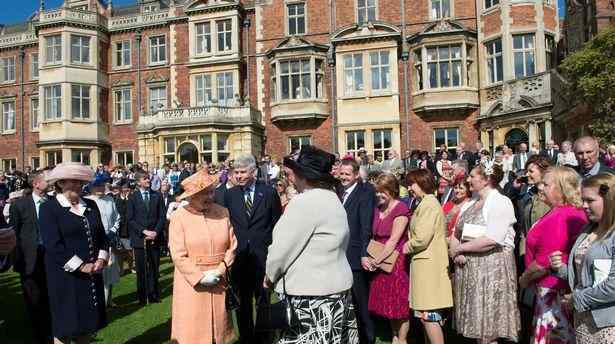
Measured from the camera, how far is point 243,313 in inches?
230

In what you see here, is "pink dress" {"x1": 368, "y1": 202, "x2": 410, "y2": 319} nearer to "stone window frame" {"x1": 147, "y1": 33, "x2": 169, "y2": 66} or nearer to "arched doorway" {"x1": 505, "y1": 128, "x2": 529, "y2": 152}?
"arched doorway" {"x1": 505, "y1": 128, "x2": 529, "y2": 152}

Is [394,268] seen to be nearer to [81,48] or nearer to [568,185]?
[568,185]

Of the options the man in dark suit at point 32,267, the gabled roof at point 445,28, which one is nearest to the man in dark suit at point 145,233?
the man in dark suit at point 32,267

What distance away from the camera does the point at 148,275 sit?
27.5 ft

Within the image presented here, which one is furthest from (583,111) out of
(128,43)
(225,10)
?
(128,43)

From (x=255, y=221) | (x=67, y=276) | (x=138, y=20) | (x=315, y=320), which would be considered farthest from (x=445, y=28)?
(x=315, y=320)

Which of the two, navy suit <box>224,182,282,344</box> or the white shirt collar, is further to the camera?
navy suit <box>224,182,282,344</box>

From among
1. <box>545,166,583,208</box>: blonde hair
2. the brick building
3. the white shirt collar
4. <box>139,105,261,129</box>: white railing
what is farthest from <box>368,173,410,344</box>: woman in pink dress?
<box>139,105,261,129</box>: white railing

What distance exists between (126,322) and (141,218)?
1.87 meters

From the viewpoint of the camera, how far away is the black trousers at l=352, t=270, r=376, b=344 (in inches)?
219

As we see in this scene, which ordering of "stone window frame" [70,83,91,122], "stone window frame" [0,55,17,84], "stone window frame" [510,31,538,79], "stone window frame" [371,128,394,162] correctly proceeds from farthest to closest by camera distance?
1. "stone window frame" [0,55,17,84]
2. "stone window frame" [70,83,91,122]
3. "stone window frame" [371,128,394,162]
4. "stone window frame" [510,31,538,79]

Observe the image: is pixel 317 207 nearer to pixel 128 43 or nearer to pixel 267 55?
pixel 267 55

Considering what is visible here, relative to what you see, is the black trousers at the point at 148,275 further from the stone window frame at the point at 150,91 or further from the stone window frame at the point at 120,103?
the stone window frame at the point at 120,103

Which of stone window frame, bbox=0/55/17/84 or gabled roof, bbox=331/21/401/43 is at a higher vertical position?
stone window frame, bbox=0/55/17/84
